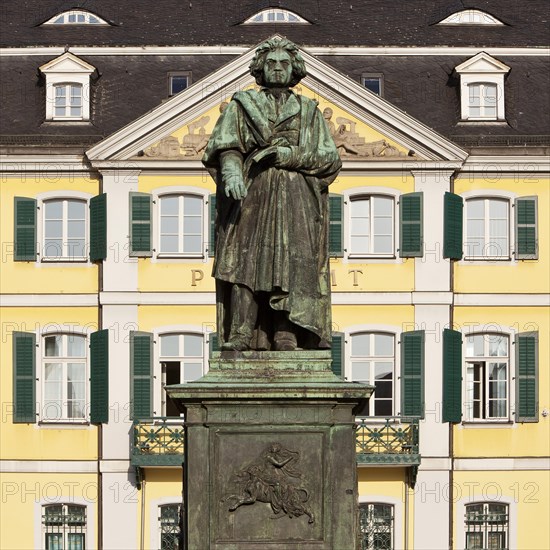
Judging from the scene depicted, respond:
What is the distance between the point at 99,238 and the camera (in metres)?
44.4

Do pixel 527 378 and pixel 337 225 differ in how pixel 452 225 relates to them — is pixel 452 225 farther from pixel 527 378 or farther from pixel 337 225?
pixel 527 378

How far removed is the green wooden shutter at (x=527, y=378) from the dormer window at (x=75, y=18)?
10891 mm

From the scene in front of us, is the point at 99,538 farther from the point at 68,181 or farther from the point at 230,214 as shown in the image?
the point at 230,214

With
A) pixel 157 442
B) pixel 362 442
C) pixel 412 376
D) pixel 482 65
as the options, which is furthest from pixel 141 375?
pixel 482 65

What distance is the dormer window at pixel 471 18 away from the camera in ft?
156

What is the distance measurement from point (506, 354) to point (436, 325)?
56.8 inches

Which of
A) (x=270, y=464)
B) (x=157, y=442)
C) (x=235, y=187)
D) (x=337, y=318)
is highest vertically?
(x=235, y=187)

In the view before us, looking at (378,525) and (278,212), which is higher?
(278,212)

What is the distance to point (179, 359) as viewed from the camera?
4403 cm

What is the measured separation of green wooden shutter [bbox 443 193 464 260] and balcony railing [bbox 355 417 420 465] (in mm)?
3352

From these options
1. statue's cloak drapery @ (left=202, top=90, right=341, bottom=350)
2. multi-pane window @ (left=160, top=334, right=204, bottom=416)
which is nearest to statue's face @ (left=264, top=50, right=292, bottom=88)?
statue's cloak drapery @ (left=202, top=90, right=341, bottom=350)

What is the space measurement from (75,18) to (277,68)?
104 ft

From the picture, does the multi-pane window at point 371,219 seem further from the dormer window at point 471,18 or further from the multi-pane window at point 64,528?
the multi-pane window at point 64,528

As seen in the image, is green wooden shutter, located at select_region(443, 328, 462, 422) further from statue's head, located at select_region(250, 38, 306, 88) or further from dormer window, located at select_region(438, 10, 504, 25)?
statue's head, located at select_region(250, 38, 306, 88)
